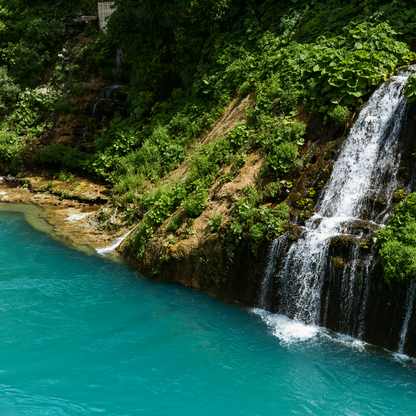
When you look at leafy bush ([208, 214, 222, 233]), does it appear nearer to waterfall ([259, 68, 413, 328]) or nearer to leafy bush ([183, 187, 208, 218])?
leafy bush ([183, 187, 208, 218])

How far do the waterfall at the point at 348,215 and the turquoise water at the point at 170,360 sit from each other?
46cm

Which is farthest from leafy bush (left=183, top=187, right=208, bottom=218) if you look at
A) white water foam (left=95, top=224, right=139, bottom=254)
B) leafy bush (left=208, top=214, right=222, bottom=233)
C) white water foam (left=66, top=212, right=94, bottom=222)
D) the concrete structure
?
the concrete structure

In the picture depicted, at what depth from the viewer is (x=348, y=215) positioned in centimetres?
860

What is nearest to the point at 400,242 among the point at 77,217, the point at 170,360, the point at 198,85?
the point at 170,360

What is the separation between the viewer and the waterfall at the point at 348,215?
7.65 m

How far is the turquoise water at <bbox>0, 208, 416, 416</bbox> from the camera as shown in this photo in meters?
6.31

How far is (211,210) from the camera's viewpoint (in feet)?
32.7

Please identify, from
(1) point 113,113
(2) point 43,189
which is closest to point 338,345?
(2) point 43,189

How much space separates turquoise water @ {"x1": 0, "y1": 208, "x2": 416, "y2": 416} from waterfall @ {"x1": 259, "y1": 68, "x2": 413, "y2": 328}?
0.46 meters

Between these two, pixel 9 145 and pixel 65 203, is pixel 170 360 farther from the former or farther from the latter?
pixel 9 145

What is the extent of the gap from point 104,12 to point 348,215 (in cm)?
1792

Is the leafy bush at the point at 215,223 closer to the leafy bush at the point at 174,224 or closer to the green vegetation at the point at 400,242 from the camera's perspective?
the leafy bush at the point at 174,224

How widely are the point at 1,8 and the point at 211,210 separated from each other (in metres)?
22.1

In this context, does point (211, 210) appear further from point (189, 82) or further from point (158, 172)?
point (189, 82)
